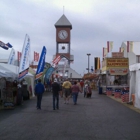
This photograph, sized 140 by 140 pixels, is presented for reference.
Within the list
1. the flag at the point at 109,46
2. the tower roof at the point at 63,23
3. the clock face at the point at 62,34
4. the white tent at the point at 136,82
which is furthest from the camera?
the tower roof at the point at 63,23

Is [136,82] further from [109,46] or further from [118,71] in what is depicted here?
[109,46]

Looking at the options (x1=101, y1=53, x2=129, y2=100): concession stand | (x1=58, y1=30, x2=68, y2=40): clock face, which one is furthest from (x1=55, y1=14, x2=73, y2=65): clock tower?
(x1=101, y1=53, x2=129, y2=100): concession stand

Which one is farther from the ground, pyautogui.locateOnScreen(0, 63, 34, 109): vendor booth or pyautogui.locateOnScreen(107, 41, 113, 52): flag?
→ pyautogui.locateOnScreen(107, 41, 113, 52): flag

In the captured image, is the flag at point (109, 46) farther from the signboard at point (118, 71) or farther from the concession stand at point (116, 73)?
the signboard at point (118, 71)

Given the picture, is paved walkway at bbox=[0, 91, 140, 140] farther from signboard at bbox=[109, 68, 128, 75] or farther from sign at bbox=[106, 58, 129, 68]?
sign at bbox=[106, 58, 129, 68]

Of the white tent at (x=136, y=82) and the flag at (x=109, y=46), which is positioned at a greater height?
the flag at (x=109, y=46)

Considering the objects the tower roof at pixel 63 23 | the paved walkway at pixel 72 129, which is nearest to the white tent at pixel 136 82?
the paved walkway at pixel 72 129

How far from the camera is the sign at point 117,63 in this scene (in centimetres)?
3119

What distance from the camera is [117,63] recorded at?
3144 centimetres

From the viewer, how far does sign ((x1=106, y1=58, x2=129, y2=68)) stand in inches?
1228

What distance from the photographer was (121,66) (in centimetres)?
3133

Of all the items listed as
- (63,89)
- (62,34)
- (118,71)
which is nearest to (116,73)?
(118,71)

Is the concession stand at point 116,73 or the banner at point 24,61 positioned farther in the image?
the concession stand at point 116,73

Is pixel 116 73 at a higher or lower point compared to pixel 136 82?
higher
